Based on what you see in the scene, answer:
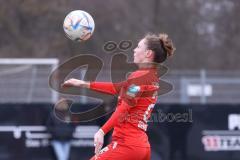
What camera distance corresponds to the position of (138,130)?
261 inches

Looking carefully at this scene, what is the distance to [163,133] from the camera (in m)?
10.8

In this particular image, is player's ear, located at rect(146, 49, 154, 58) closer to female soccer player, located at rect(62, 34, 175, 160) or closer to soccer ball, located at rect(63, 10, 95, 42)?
female soccer player, located at rect(62, 34, 175, 160)

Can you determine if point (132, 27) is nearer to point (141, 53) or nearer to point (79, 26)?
point (79, 26)

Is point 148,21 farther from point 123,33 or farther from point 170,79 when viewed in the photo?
point 170,79

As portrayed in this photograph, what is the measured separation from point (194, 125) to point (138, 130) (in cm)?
437

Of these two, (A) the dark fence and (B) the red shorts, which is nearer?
(B) the red shorts

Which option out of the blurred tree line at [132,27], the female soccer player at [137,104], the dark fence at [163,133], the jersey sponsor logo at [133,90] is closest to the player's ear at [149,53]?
the female soccer player at [137,104]

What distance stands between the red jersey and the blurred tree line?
20.4m

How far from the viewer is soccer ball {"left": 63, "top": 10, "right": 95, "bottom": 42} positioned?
25.3 feet

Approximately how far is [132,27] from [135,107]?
2460cm

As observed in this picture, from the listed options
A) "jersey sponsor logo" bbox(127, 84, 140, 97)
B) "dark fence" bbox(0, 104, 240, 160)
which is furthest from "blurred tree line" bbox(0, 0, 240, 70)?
"jersey sponsor logo" bbox(127, 84, 140, 97)

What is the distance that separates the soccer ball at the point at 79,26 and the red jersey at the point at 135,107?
3.82 ft

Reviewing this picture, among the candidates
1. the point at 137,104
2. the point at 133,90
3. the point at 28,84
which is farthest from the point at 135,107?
the point at 28,84

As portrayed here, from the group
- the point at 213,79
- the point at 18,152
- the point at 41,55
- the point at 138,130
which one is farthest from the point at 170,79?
the point at 41,55
